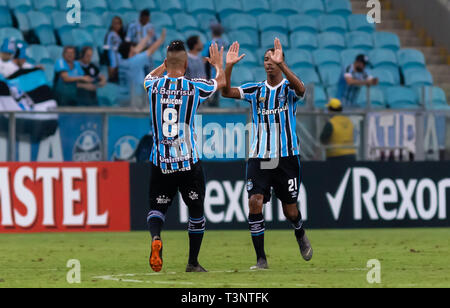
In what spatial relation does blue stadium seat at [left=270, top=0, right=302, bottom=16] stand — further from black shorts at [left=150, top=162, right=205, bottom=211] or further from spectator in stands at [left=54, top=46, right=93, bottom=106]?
black shorts at [left=150, top=162, right=205, bottom=211]

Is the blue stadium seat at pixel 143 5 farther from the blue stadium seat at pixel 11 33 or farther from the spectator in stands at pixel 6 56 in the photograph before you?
the spectator in stands at pixel 6 56

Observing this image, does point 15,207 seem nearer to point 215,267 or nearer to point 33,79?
point 33,79

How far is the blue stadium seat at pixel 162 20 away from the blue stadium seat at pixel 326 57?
324 centimetres

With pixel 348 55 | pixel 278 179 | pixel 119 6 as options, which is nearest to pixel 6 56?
pixel 119 6

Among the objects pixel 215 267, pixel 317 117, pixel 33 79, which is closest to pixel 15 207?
pixel 33 79

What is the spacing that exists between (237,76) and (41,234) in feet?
18.8

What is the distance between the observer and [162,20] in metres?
22.8

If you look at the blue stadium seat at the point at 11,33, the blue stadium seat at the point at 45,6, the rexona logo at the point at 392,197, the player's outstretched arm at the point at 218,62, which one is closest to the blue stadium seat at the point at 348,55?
the rexona logo at the point at 392,197

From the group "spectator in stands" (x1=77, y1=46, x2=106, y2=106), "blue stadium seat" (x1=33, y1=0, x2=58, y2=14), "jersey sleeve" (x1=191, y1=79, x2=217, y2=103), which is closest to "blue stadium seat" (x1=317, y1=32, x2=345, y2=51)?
"blue stadium seat" (x1=33, y1=0, x2=58, y2=14)

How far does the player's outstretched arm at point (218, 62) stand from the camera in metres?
10.3

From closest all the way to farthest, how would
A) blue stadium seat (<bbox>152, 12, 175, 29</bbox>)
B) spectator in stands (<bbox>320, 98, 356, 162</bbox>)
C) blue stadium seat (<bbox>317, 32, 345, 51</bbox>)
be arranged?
spectator in stands (<bbox>320, 98, 356, 162</bbox>) < blue stadium seat (<bbox>152, 12, 175, 29</bbox>) < blue stadium seat (<bbox>317, 32, 345, 51</bbox>)

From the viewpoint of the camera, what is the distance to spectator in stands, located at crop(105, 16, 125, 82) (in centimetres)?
1898

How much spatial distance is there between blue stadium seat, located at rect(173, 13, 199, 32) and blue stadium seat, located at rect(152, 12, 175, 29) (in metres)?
0.14

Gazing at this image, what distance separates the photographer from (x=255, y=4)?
2442 centimetres
